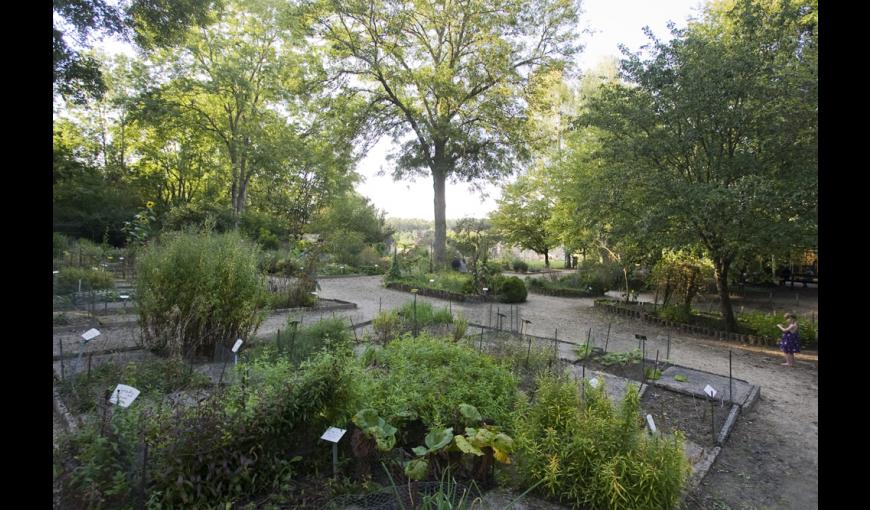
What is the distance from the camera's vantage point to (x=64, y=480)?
6.61 ft

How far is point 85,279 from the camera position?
8305 millimetres

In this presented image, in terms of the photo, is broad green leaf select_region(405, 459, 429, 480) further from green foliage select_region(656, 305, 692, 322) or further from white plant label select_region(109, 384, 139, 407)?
green foliage select_region(656, 305, 692, 322)

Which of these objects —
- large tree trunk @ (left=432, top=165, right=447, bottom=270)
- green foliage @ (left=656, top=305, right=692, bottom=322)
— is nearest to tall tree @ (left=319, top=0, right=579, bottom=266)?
large tree trunk @ (left=432, top=165, right=447, bottom=270)

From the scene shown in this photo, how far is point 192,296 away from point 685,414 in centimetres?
535

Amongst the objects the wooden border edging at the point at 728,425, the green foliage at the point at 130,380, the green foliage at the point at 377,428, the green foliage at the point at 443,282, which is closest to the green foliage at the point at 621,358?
the wooden border edging at the point at 728,425

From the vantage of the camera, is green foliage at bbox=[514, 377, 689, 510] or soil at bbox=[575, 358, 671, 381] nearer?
green foliage at bbox=[514, 377, 689, 510]

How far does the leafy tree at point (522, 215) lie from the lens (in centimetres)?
2184

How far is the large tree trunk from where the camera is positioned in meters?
15.7

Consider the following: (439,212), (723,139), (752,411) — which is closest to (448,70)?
(439,212)

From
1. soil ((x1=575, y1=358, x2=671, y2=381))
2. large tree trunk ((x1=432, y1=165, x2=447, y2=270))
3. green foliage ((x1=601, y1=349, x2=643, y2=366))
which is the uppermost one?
large tree trunk ((x1=432, y1=165, x2=447, y2=270))

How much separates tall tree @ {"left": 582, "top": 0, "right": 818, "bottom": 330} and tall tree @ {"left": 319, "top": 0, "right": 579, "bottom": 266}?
21.3ft

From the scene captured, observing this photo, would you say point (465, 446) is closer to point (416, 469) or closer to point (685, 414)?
point (416, 469)

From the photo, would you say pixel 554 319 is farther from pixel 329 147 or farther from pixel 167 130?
pixel 167 130

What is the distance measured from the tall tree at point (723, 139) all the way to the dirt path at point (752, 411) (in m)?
1.95
